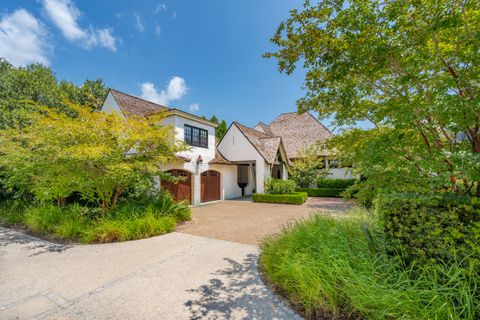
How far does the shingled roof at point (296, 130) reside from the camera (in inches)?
869

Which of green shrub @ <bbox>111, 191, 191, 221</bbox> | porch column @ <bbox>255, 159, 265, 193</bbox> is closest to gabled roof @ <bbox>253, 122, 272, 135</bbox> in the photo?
porch column @ <bbox>255, 159, 265, 193</bbox>

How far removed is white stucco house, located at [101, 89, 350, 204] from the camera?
12.9 metres

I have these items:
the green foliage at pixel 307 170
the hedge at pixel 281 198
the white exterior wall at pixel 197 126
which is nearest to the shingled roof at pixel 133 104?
the white exterior wall at pixel 197 126

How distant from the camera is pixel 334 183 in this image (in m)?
18.0

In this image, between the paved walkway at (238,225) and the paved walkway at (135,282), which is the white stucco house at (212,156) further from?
the paved walkway at (135,282)

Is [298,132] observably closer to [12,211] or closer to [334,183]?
[334,183]

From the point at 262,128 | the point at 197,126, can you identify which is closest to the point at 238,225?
the point at 197,126

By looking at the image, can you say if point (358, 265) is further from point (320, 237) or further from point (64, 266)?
point (64, 266)

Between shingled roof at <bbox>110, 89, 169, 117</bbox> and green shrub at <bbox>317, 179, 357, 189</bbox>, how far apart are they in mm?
14663

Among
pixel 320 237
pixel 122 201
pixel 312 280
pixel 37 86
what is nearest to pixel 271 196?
pixel 122 201

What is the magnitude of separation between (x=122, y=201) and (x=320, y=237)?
826 cm

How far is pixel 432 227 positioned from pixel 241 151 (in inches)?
578

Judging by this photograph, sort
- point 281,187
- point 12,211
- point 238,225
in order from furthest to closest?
point 281,187
point 12,211
point 238,225

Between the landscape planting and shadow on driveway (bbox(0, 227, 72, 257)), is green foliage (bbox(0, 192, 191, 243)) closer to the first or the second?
shadow on driveway (bbox(0, 227, 72, 257))
